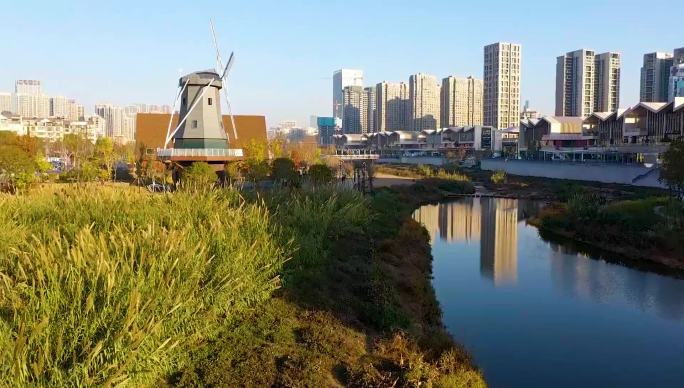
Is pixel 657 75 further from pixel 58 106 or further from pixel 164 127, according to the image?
pixel 58 106

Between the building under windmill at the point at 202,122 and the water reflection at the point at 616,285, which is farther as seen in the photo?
the building under windmill at the point at 202,122

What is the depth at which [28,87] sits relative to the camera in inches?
7052

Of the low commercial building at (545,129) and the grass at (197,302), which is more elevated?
the low commercial building at (545,129)

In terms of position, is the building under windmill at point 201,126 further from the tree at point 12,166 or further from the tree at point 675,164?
the tree at point 675,164

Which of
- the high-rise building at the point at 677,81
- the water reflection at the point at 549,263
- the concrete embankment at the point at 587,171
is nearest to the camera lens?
the water reflection at the point at 549,263

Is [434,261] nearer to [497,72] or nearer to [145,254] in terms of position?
[145,254]

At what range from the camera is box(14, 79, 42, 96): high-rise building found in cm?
17757

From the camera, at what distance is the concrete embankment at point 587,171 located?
40.5 meters

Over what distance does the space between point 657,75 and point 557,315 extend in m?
90.4

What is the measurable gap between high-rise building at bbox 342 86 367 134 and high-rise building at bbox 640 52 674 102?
79231mm

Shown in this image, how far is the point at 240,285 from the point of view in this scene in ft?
28.3

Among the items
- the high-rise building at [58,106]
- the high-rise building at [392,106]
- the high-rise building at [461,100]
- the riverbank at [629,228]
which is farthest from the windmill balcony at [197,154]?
the high-rise building at [58,106]

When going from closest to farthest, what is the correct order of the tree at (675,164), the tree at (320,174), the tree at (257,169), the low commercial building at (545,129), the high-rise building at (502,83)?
the tree at (675,164) < the tree at (320,174) < the tree at (257,169) < the low commercial building at (545,129) < the high-rise building at (502,83)

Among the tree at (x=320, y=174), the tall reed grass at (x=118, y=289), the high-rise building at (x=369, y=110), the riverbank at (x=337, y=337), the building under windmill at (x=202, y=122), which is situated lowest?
the riverbank at (x=337, y=337)
